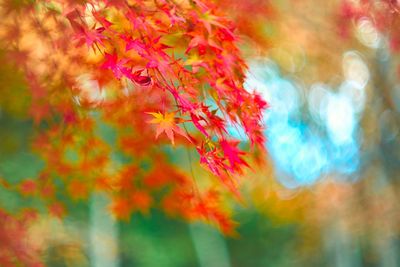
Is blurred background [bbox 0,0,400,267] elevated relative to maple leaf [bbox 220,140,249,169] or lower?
elevated

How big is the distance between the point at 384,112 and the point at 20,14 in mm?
3865

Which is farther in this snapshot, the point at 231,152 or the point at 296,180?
the point at 296,180

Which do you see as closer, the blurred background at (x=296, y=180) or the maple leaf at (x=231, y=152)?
the maple leaf at (x=231, y=152)

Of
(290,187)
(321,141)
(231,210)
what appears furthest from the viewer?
(231,210)

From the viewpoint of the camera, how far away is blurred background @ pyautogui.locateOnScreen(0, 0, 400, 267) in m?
4.88

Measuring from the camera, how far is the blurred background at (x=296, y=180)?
4879 millimetres

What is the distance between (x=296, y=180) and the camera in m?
7.20

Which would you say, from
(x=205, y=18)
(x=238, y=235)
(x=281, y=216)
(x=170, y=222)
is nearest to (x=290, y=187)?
(x=281, y=216)

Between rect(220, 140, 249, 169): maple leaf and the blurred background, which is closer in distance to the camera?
rect(220, 140, 249, 169): maple leaf

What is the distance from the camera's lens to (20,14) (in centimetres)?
241

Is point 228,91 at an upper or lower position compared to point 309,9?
lower

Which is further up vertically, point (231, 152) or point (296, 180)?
point (296, 180)

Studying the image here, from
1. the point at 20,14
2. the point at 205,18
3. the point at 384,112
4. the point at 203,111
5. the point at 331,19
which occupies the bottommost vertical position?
the point at 203,111

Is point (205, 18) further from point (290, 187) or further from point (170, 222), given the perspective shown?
point (170, 222)
